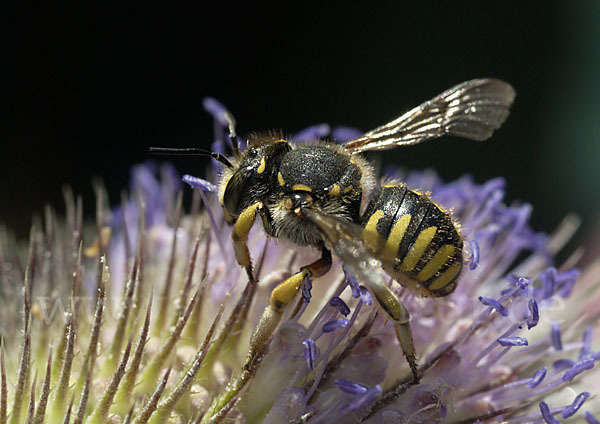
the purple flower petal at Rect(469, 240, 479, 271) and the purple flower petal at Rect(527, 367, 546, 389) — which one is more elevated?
the purple flower petal at Rect(469, 240, 479, 271)

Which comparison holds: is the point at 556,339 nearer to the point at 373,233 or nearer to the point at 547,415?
the point at 547,415

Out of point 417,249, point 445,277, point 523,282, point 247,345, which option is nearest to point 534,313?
point 523,282

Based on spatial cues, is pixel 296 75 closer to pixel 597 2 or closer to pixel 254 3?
pixel 254 3

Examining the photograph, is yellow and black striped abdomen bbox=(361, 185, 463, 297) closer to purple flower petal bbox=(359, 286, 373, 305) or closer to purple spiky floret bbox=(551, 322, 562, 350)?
purple flower petal bbox=(359, 286, 373, 305)

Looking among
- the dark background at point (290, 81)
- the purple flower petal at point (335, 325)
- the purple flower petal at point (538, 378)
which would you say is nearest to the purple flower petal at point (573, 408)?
the purple flower petal at point (538, 378)

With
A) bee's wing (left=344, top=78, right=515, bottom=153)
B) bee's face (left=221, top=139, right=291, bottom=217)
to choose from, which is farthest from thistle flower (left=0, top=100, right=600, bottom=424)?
bee's wing (left=344, top=78, right=515, bottom=153)

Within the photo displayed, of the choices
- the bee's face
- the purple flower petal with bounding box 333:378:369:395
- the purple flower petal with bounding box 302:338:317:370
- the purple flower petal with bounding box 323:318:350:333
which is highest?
the bee's face
